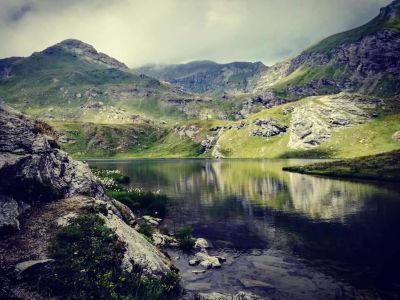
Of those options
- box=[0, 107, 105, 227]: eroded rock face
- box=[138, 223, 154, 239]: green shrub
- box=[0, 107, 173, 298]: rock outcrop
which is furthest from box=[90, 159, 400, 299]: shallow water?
box=[0, 107, 105, 227]: eroded rock face

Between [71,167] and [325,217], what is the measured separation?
196 ft

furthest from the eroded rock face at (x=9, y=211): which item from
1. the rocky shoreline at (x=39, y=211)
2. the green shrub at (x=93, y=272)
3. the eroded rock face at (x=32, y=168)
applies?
the green shrub at (x=93, y=272)

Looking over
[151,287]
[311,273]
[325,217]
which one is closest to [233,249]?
[311,273]

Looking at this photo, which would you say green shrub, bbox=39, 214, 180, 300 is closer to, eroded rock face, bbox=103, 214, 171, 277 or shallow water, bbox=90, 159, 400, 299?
eroded rock face, bbox=103, 214, 171, 277

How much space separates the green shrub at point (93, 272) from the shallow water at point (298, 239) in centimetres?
935

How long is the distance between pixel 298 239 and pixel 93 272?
42582 millimetres

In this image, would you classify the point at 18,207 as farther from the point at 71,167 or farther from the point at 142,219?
the point at 142,219

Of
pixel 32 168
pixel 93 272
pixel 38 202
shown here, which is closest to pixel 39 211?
pixel 38 202

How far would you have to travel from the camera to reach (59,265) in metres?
37.0

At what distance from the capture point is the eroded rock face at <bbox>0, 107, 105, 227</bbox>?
4206 cm

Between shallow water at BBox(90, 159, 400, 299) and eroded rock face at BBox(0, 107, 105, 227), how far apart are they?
20.3 m

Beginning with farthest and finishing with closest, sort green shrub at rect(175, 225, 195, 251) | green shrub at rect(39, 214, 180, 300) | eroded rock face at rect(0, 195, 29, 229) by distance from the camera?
1. green shrub at rect(175, 225, 195, 251)
2. eroded rock face at rect(0, 195, 29, 229)
3. green shrub at rect(39, 214, 180, 300)

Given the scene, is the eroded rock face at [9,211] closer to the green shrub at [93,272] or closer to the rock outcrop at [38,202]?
the rock outcrop at [38,202]

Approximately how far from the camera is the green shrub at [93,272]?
35438mm
